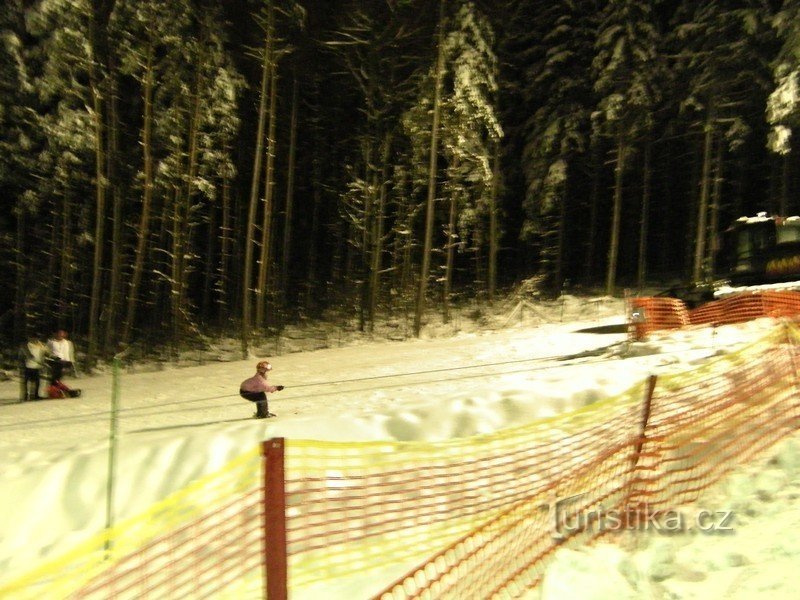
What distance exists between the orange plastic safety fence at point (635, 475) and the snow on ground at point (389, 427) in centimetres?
29

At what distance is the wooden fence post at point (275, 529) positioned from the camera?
323cm

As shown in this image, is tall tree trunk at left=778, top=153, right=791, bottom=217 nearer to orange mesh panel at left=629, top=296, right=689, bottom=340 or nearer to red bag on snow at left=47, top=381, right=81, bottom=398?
orange mesh panel at left=629, top=296, right=689, bottom=340

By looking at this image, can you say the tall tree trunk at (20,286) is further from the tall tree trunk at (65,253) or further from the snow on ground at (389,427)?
the snow on ground at (389,427)

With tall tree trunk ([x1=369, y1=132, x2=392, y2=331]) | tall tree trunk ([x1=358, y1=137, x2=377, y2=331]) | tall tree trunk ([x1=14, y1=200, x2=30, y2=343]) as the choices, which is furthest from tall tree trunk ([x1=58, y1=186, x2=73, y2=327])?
tall tree trunk ([x1=369, y1=132, x2=392, y2=331])

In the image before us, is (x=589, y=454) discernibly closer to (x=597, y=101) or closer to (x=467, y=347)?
(x=467, y=347)

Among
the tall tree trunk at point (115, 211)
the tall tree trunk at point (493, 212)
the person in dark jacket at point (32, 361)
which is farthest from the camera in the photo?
the tall tree trunk at point (493, 212)

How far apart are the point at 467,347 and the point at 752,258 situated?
26.4 feet

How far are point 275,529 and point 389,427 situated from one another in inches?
176

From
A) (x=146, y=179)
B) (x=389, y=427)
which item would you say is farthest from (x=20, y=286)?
Answer: (x=389, y=427)

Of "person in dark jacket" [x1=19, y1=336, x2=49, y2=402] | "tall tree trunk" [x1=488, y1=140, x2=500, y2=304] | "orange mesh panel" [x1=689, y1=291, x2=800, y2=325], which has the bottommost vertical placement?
"person in dark jacket" [x1=19, y1=336, x2=49, y2=402]

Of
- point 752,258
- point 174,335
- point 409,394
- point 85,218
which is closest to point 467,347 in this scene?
point 409,394

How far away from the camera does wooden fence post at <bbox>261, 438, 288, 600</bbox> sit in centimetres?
323

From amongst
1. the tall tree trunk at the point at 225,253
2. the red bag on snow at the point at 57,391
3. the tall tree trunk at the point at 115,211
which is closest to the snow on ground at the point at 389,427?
the red bag on snow at the point at 57,391

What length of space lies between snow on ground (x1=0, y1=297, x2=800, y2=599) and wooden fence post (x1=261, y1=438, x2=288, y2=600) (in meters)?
1.88
